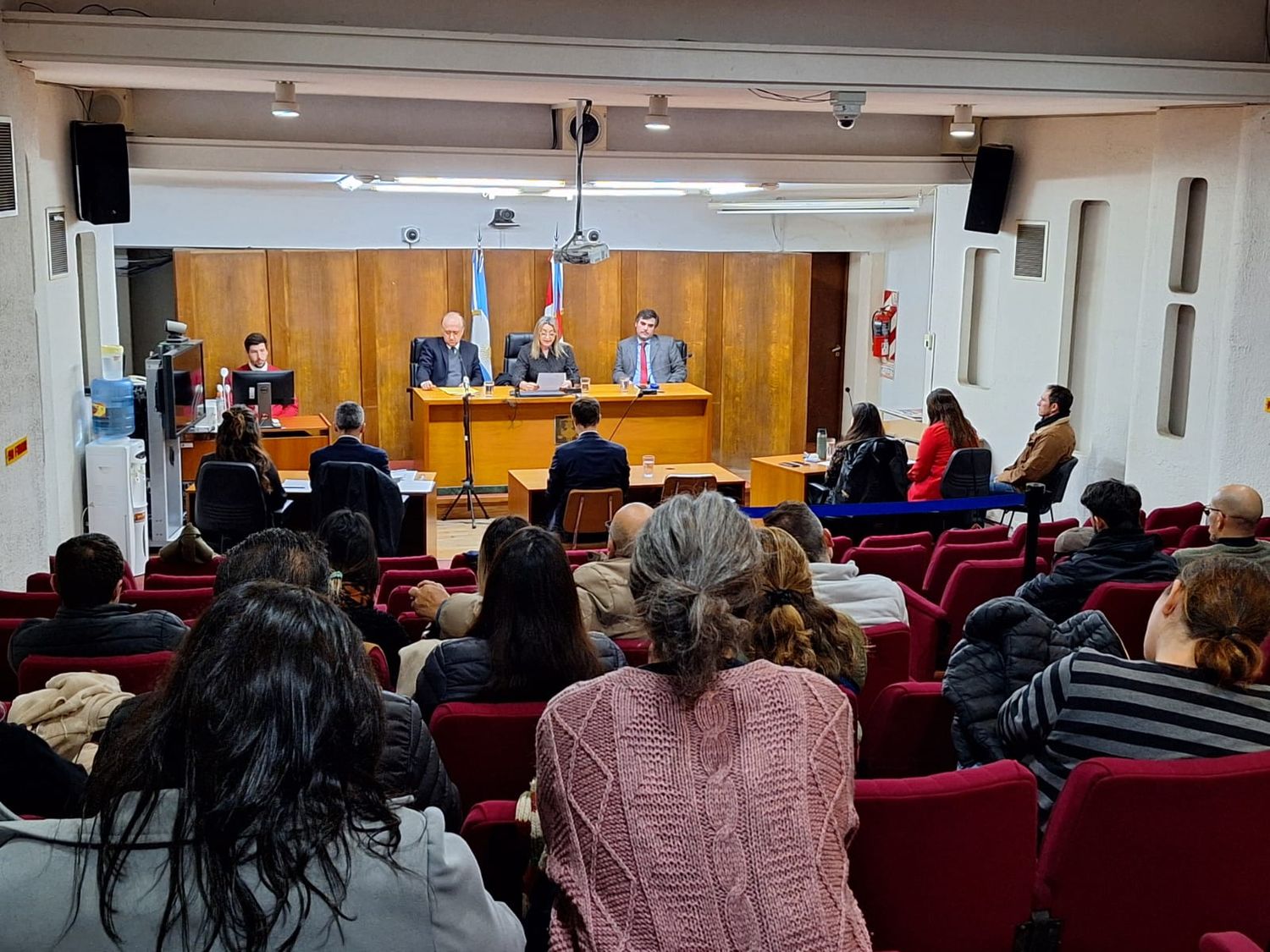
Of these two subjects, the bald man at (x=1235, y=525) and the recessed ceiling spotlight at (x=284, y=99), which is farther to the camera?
the recessed ceiling spotlight at (x=284, y=99)

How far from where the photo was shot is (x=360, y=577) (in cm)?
419

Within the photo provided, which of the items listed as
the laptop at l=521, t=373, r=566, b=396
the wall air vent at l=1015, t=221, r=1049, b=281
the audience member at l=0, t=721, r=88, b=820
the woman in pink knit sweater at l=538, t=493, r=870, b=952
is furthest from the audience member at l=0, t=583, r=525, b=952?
the laptop at l=521, t=373, r=566, b=396

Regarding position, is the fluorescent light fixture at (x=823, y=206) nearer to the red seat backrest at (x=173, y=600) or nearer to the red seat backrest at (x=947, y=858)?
the red seat backrest at (x=173, y=600)

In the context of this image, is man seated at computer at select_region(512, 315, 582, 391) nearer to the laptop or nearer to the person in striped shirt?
the laptop

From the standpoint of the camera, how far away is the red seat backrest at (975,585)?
16.9 ft

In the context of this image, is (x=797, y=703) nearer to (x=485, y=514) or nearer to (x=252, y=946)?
(x=252, y=946)

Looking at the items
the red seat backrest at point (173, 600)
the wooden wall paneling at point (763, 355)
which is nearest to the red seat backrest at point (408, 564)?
the red seat backrest at point (173, 600)

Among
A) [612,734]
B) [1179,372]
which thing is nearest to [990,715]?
[612,734]

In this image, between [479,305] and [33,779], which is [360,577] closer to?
[33,779]

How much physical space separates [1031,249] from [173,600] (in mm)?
7144

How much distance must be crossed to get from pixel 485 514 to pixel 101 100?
454 cm

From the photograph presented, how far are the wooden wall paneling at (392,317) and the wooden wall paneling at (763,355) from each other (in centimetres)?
302

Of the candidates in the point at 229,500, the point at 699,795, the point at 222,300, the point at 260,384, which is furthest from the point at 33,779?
the point at 222,300

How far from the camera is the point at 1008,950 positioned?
103 inches
